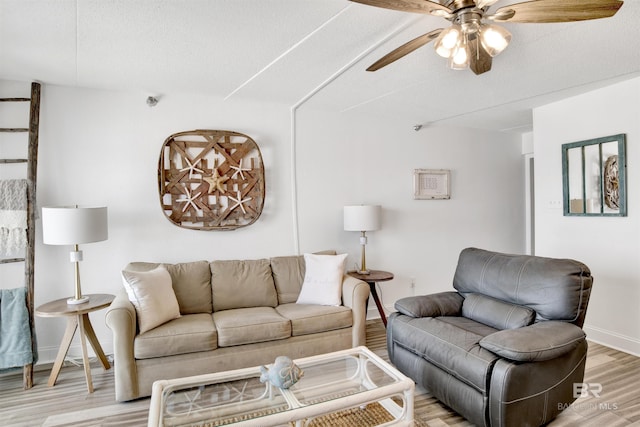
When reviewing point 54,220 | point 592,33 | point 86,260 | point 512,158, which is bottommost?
point 86,260

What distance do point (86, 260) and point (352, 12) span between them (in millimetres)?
2917

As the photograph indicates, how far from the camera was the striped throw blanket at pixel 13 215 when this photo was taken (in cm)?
267

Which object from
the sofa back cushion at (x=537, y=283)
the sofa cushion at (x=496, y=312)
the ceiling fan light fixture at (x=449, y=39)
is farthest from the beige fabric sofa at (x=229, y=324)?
the ceiling fan light fixture at (x=449, y=39)

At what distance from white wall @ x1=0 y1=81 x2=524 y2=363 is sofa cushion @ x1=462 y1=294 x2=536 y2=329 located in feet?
5.05

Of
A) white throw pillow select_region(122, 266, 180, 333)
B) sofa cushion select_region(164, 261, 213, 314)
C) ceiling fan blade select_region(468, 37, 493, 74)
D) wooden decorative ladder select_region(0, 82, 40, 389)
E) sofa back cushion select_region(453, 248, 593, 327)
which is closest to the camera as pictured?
ceiling fan blade select_region(468, 37, 493, 74)

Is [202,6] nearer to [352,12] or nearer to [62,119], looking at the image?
[352,12]

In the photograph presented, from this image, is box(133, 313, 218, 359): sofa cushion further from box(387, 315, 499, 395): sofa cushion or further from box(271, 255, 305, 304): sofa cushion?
box(387, 315, 499, 395): sofa cushion

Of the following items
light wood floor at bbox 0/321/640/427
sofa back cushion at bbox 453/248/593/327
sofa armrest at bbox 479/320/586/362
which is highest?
sofa back cushion at bbox 453/248/593/327

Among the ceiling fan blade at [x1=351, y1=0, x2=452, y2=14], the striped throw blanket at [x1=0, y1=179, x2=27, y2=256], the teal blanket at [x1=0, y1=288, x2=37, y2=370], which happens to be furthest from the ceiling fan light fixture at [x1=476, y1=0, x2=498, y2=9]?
the teal blanket at [x1=0, y1=288, x2=37, y2=370]

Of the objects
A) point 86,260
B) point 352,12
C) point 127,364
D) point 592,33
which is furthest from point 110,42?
point 592,33

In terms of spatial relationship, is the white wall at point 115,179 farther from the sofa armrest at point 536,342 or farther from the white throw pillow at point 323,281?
the sofa armrest at point 536,342

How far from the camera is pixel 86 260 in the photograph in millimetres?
3078

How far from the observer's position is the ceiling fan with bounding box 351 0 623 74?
1.46 meters

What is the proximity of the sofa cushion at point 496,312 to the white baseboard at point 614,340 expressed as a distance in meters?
1.58
